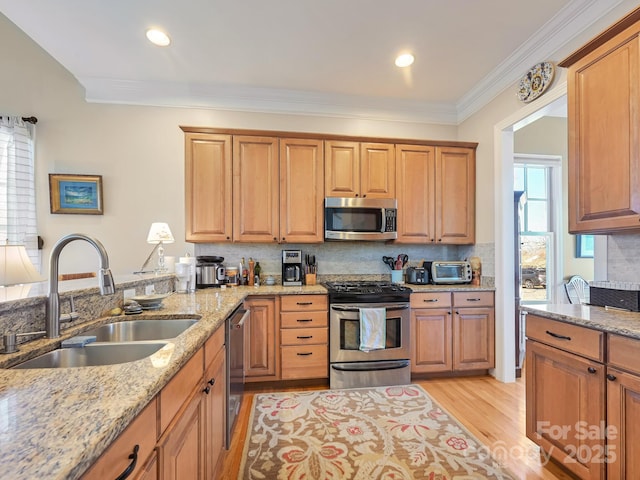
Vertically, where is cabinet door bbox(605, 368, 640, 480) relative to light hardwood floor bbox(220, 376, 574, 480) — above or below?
above

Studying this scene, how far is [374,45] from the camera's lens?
2455mm

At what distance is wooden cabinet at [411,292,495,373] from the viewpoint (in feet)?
9.32

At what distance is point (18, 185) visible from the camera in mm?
2863

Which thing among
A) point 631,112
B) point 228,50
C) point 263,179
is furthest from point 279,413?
point 228,50

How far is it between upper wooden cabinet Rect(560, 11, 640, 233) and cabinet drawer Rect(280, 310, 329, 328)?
77.1 inches

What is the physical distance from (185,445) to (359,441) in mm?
1300

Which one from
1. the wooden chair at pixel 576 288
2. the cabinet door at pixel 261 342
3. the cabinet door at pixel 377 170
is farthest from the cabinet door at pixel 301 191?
the wooden chair at pixel 576 288

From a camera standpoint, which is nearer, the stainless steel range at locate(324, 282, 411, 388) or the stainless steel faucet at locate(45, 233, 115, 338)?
the stainless steel faucet at locate(45, 233, 115, 338)

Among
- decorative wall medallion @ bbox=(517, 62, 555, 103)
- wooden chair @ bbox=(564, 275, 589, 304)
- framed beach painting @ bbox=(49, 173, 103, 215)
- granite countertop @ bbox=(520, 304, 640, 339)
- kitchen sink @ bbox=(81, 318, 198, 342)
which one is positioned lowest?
wooden chair @ bbox=(564, 275, 589, 304)

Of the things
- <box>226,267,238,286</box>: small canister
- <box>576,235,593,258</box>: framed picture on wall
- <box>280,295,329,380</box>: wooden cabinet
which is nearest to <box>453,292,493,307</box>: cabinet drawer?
<box>280,295,329,380</box>: wooden cabinet

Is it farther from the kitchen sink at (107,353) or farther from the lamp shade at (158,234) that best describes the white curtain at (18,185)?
the kitchen sink at (107,353)

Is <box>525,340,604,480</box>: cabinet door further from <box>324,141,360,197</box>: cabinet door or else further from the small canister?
the small canister

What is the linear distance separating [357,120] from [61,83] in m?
3.11

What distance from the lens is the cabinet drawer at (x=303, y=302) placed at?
2686mm
